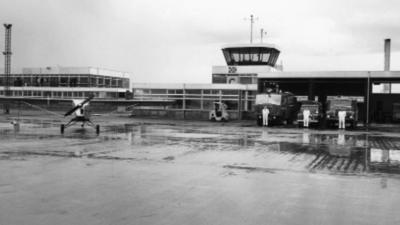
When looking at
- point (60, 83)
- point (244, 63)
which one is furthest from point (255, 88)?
point (60, 83)

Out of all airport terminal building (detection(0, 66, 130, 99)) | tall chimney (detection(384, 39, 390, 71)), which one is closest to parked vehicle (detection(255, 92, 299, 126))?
tall chimney (detection(384, 39, 390, 71))

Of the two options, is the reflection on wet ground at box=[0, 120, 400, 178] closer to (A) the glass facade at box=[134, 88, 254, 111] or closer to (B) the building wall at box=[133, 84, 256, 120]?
(B) the building wall at box=[133, 84, 256, 120]

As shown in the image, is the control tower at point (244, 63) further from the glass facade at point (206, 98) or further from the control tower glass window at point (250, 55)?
the glass facade at point (206, 98)

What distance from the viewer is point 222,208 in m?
6.99

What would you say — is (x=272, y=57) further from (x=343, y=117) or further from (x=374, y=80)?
(x=343, y=117)

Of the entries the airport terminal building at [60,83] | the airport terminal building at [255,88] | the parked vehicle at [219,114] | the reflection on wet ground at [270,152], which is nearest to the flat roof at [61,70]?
the airport terminal building at [60,83]

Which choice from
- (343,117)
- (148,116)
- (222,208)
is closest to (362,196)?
(222,208)

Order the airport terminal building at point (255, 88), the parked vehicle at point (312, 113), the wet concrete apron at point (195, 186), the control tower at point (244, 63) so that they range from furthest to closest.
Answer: the control tower at point (244, 63)
the airport terminal building at point (255, 88)
the parked vehicle at point (312, 113)
the wet concrete apron at point (195, 186)

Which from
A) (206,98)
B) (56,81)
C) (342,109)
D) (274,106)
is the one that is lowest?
(342,109)

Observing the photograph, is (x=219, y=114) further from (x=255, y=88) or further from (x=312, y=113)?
(x=255, y=88)

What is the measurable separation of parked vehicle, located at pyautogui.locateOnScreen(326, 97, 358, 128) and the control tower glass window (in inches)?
736

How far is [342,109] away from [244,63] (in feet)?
67.5

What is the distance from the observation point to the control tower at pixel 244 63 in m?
48.5

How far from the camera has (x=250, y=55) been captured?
4975 cm
